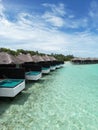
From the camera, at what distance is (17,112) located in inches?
241

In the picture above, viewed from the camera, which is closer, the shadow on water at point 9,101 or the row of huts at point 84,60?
the shadow on water at point 9,101

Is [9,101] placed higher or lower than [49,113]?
higher

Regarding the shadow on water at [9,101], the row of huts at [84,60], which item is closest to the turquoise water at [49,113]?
the shadow on water at [9,101]

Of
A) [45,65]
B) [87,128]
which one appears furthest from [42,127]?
[45,65]

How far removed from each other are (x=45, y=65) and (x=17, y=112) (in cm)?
1343

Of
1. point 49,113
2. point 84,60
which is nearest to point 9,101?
point 49,113

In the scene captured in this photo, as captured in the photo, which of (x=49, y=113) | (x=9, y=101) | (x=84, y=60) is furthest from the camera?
(x=84, y=60)

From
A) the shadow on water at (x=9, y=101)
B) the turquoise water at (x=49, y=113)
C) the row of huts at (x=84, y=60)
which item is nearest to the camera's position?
the turquoise water at (x=49, y=113)

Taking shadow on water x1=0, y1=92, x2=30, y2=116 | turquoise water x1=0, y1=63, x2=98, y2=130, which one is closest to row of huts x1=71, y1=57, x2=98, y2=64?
turquoise water x1=0, y1=63, x2=98, y2=130

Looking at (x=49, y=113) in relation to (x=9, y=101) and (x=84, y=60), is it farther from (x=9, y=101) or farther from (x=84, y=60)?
(x=84, y=60)

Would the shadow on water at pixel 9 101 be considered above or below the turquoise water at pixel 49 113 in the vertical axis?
above

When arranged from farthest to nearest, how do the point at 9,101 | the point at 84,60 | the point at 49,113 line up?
the point at 84,60 → the point at 9,101 → the point at 49,113

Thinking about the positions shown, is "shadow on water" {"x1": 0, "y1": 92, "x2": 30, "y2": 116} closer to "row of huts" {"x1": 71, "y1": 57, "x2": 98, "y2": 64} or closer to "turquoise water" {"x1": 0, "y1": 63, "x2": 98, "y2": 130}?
"turquoise water" {"x1": 0, "y1": 63, "x2": 98, "y2": 130}

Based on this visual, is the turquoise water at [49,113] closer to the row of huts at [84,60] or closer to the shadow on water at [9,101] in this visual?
the shadow on water at [9,101]
